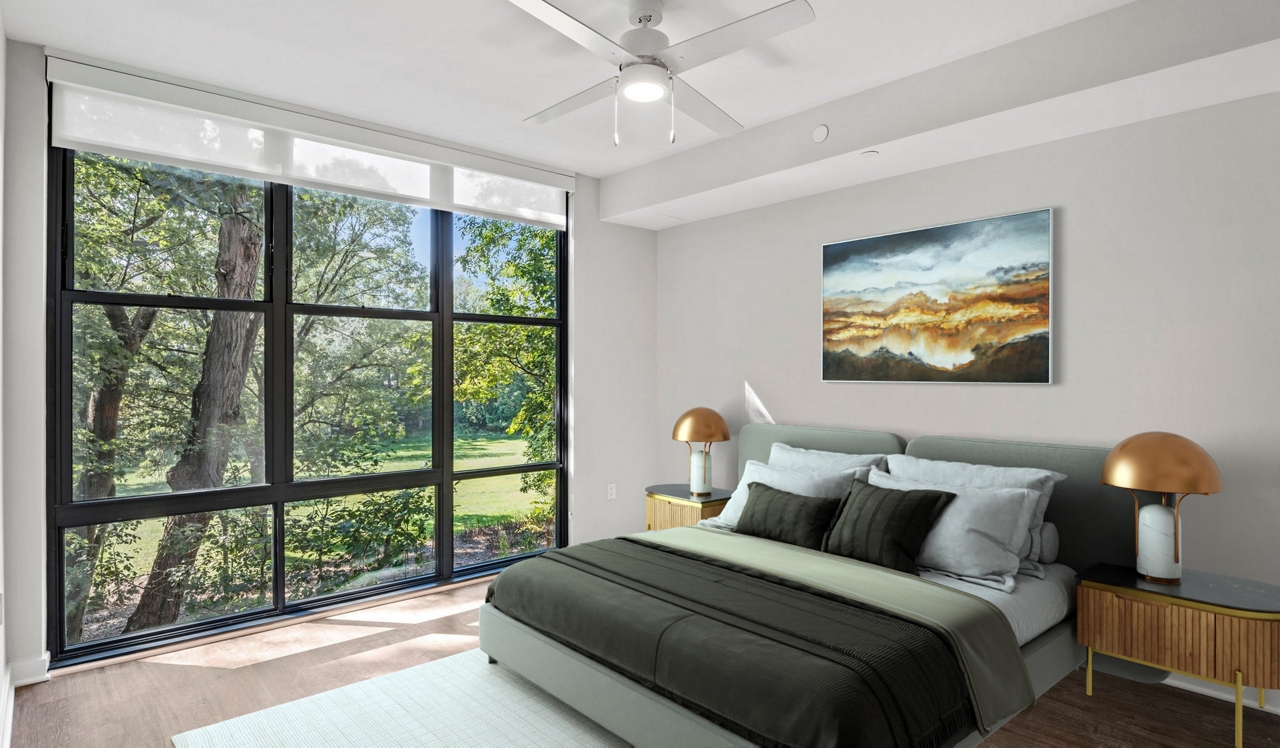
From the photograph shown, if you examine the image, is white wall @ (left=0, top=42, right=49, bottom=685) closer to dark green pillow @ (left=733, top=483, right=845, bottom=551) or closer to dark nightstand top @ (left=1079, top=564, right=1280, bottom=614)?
dark green pillow @ (left=733, top=483, right=845, bottom=551)

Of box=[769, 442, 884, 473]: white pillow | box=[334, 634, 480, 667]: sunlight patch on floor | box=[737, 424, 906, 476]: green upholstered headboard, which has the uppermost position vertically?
box=[737, 424, 906, 476]: green upholstered headboard

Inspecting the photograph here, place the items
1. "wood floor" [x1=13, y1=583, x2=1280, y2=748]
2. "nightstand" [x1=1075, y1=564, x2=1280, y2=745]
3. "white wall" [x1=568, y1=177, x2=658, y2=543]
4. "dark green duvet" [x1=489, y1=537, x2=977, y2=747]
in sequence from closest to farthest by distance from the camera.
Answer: "dark green duvet" [x1=489, y1=537, x2=977, y2=747] → "nightstand" [x1=1075, y1=564, x2=1280, y2=745] → "wood floor" [x1=13, y1=583, x2=1280, y2=748] → "white wall" [x1=568, y1=177, x2=658, y2=543]

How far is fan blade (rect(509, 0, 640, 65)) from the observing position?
2182 mm

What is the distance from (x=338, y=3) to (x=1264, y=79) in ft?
11.5

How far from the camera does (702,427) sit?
4.43 meters

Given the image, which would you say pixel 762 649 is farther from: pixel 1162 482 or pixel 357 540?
pixel 357 540

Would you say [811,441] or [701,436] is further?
[701,436]

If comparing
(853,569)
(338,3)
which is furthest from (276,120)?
(853,569)

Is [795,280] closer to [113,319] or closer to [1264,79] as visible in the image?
[1264,79]

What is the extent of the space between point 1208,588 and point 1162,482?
42cm

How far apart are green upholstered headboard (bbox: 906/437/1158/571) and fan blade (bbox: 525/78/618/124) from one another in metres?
2.53

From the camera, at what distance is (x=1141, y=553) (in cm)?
268

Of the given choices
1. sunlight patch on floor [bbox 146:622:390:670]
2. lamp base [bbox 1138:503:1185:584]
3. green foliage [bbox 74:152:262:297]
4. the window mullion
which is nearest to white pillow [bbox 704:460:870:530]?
lamp base [bbox 1138:503:1185:584]

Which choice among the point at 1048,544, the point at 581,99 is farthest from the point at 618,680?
the point at 581,99
